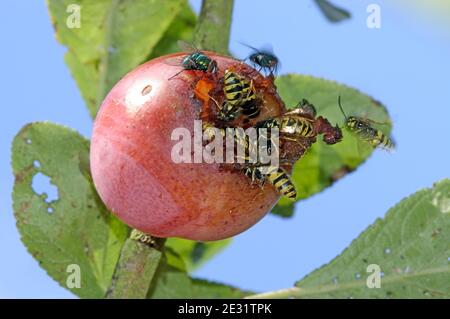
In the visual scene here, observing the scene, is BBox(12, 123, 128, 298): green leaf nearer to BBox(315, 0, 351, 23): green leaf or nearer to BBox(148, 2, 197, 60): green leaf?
BBox(148, 2, 197, 60): green leaf

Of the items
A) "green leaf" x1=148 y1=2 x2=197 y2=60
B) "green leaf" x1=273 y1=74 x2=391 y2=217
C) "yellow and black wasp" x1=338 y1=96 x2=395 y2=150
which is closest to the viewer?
"yellow and black wasp" x1=338 y1=96 x2=395 y2=150

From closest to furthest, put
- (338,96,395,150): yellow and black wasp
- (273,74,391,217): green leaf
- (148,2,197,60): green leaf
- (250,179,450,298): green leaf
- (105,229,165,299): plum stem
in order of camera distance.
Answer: (105,229,165,299): plum stem → (250,179,450,298): green leaf → (338,96,395,150): yellow and black wasp → (273,74,391,217): green leaf → (148,2,197,60): green leaf

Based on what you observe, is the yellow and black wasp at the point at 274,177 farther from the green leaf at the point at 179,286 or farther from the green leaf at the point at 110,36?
the green leaf at the point at 110,36

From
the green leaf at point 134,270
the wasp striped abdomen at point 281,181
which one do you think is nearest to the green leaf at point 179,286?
the green leaf at point 134,270

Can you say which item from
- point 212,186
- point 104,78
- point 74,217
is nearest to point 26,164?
point 74,217

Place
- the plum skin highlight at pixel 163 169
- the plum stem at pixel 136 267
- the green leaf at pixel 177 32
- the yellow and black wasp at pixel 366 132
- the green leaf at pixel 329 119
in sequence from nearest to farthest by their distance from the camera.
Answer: the plum skin highlight at pixel 163 169, the plum stem at pixel 136 267, the yellow and black wasp at pixel 366 132, the green leaf at pixel 329 119, the green leaf at pixel 177 32

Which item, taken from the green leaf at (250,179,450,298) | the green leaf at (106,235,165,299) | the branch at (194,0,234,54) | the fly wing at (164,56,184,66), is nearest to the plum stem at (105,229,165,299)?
the green leaf at (106,235,165,299)

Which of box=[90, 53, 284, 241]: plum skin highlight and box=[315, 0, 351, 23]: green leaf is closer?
box=[90, 53, 284, 241]: plum skin highlight

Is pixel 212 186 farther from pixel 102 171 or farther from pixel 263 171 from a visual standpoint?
pixel 102 171
